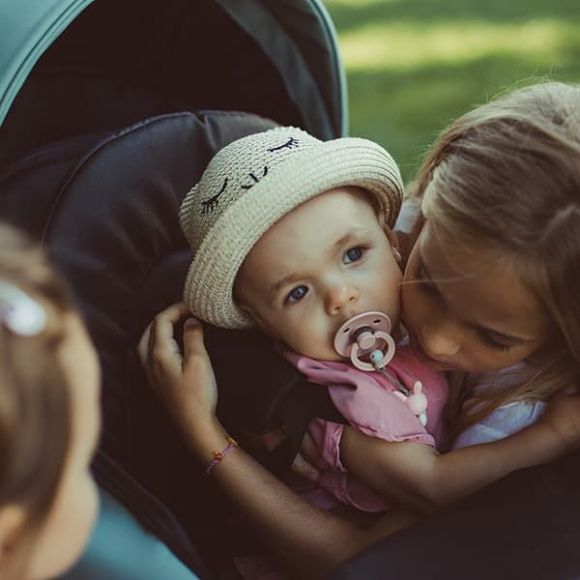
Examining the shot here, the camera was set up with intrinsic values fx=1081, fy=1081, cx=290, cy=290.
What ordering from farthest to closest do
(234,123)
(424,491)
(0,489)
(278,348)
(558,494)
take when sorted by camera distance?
(234,123)
(278,348)
(424,491)
(558,494)
(0,489)

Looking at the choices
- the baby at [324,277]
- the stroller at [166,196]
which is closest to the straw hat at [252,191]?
the baby at [324,277]

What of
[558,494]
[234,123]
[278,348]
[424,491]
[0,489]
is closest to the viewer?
[0,489]

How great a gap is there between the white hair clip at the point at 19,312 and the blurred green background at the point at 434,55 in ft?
8.24

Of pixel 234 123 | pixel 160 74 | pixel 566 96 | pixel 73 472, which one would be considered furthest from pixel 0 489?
pixel 160 74

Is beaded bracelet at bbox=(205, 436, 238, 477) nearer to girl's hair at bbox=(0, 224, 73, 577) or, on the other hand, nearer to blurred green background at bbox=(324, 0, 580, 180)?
girl's hair at bbox=(0, 224, 73, 577)

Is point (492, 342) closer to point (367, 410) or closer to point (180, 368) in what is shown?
point (367, 410)

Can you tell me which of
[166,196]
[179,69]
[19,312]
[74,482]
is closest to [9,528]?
[74,482]

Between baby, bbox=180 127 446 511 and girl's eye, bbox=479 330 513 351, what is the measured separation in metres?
0.13

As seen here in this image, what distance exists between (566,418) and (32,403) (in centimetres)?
77

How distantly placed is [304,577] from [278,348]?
0.32 m

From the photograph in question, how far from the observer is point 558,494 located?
1228 millimetres

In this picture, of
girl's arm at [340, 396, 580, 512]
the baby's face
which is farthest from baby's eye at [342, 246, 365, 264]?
girl's arm at [340, 396, 580, 512]

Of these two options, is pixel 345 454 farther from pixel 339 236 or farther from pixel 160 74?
pixel 160 74

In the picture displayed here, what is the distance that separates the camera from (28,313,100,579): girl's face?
962mm
